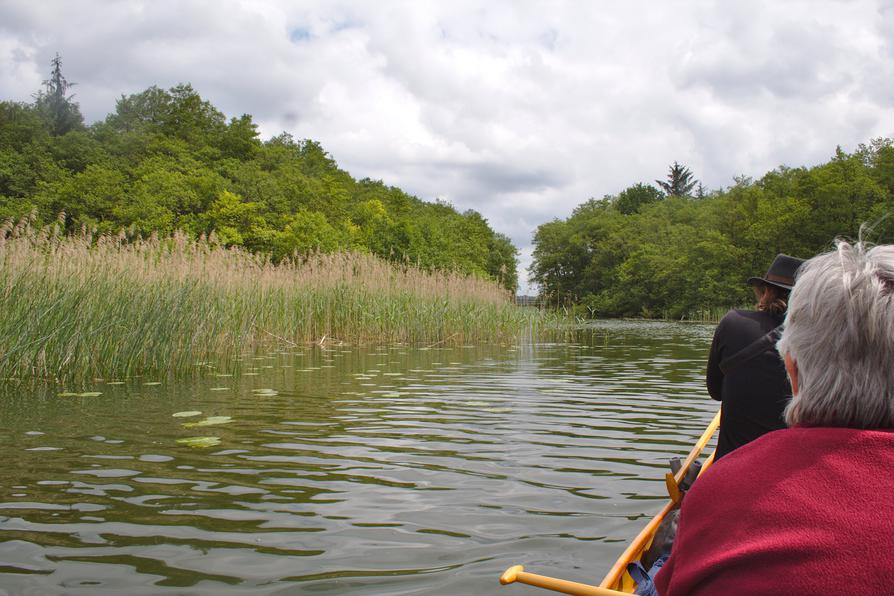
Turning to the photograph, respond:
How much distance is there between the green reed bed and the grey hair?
29.2ft

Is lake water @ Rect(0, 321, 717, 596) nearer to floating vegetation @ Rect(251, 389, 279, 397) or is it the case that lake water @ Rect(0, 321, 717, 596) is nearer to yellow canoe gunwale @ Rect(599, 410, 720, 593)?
floating vegetation @ Rect(251, 389, 279, 397)

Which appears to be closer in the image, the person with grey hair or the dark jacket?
the person with grey hair

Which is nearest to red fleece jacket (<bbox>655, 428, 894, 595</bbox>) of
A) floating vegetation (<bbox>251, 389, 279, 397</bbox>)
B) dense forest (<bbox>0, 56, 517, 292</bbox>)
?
floating vegetation (<bbox>251, 389, 279, 397</bbox>)

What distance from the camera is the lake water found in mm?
3408

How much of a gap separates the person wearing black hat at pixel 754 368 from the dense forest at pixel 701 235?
85.5 ft

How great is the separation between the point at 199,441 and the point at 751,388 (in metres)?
4.30

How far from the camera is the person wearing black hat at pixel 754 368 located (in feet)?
11.2

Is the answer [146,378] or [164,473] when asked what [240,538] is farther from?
[146,378]

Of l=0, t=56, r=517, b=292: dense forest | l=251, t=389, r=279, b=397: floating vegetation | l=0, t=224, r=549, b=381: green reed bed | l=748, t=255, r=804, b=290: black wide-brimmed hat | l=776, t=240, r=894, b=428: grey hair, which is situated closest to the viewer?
l=776, t=240, r=894, b=428: grey hair

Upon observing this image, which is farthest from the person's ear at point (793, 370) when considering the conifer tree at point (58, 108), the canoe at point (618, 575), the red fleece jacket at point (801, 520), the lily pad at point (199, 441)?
the conifer tree at point (58, 108)

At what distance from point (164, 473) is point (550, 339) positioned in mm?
17632

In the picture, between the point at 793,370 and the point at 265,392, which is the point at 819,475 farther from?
the point at 265,392

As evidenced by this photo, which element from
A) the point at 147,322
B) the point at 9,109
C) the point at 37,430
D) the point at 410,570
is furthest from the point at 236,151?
the point at 410,570

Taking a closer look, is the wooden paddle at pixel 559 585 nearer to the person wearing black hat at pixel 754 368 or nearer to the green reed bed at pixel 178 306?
the person wearing black hat at pixel 754 368
